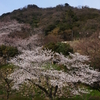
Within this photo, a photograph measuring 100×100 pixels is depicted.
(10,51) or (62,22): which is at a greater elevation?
(62,22)

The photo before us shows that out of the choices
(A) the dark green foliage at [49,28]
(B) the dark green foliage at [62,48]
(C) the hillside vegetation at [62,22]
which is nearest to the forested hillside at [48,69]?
(B) the dark green foliage at [62,48]

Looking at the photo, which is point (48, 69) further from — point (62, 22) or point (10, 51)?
point (62, 22)

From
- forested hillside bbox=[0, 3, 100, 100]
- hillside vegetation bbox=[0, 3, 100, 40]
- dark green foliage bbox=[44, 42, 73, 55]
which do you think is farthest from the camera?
hillside vegetation bbox=[0, 3, 100, 40]

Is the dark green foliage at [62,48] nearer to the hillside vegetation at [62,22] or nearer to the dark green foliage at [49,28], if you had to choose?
the hillside vegetation at [62,22]

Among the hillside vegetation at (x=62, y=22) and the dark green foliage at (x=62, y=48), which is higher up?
the hillside vegetation at (x=62, y=22)

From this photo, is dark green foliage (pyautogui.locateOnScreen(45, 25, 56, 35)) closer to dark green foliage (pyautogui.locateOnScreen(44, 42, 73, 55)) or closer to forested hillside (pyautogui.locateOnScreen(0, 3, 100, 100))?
forested hillside (pyautogui.locateOnScreen(0, 3, 100, 100))

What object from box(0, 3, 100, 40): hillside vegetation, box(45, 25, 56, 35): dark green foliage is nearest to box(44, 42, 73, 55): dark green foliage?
box(0, 3, 100, 40): hillside vegetation

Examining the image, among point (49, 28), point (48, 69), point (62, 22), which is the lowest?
point (48, 69)

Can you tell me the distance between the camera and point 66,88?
315 inches

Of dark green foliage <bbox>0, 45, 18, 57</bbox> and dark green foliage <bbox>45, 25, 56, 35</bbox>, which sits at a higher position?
dark green foliage <bbox>45, 25, 56, 35</bbox>

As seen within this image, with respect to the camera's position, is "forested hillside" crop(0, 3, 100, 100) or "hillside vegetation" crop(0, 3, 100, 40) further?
"hillside vegetation" crop(0, 3, 100, 40)

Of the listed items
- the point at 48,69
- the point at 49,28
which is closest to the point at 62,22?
the point at 49,28

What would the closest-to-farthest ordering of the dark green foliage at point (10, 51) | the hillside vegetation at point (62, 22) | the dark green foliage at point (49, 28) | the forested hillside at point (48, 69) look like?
the forested hillside at point (48, 69)
the dark green foliage at point (10, 51)
the hillside vegetation at point (62, 22)
the dark green foliage at point (49, 28)

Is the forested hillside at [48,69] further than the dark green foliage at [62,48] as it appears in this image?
No
